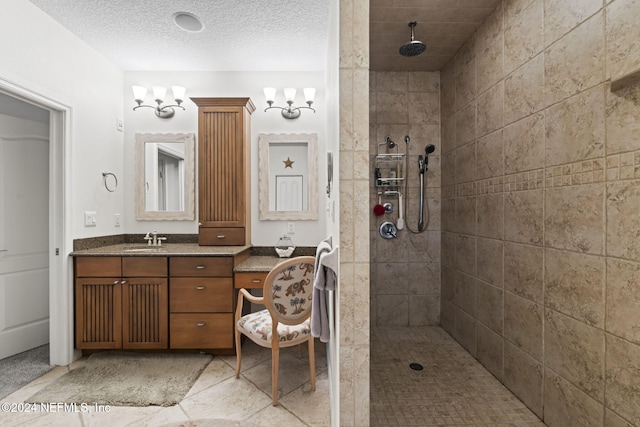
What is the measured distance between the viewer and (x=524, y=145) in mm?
1787

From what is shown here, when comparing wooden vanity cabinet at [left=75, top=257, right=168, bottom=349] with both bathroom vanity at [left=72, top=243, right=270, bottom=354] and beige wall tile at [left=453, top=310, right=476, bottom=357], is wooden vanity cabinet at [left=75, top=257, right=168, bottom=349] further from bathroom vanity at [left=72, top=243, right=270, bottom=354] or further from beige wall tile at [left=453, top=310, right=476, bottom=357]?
beige wall tile at [left=453, top=310, right=476, bottom=357]

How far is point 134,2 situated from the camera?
2062mm

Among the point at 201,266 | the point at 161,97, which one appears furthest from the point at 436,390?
the point at 161,97

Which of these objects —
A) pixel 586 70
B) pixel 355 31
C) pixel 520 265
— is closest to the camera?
pixel 355 31

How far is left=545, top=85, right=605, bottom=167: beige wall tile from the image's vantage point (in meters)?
1.31

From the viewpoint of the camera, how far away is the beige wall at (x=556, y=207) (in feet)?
3.89

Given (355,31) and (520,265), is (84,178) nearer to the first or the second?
(355,31)

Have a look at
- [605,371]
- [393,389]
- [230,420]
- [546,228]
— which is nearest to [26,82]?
[230,420]

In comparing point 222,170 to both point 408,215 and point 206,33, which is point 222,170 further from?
point 408,215

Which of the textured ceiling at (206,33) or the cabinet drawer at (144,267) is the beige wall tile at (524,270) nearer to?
the textured ceiling at (206,33)

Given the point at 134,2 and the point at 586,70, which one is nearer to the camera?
the point at 586,70

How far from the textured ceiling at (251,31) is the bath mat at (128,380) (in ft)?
8.86

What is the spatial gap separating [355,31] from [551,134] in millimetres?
1238

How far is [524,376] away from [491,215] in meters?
1.04
